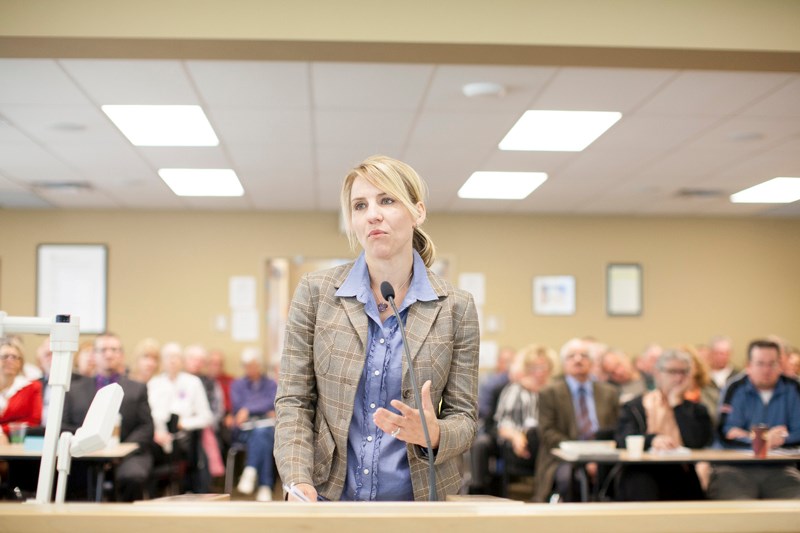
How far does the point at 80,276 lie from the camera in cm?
853

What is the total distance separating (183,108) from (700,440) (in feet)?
12.1

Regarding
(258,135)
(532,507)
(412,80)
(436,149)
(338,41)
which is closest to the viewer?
(532,507)

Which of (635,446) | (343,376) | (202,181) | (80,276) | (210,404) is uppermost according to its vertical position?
(202,181)

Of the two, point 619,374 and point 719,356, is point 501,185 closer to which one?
point 619,374

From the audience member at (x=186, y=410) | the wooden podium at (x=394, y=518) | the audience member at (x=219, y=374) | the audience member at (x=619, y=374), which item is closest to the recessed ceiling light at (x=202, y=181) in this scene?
the audience member at (x=186, y=410)

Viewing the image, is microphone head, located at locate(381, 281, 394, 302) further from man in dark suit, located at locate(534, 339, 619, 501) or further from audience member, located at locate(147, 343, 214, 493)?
audience member, located at locate(147, 343, 214, 493)

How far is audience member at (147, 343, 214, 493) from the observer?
5.88 metres

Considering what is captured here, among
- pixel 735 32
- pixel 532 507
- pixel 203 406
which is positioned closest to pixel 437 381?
pixel 532 507

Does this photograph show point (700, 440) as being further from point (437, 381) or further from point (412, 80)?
point (437, 381)

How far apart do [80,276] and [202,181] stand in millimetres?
2273

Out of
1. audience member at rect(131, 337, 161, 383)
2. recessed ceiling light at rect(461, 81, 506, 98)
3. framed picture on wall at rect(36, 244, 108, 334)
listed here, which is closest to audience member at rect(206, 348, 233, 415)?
framed picture on wall at rect(36, 244, 108, 334)

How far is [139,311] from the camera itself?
8688 mm

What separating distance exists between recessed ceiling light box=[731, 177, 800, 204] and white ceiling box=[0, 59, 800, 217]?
116 millimetres

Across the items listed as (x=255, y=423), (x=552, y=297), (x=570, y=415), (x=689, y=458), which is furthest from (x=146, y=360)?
(x=552, y=297)
